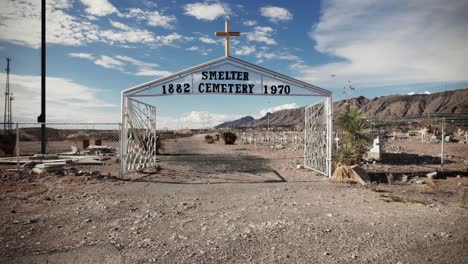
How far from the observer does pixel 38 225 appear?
19.4ft

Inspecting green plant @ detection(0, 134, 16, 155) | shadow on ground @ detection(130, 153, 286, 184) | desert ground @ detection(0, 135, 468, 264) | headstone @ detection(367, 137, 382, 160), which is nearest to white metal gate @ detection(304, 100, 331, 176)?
shadow on ground @ detection(130, 153, 286, 184)

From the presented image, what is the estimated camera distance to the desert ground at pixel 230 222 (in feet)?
14.9

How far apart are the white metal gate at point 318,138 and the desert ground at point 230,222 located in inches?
106

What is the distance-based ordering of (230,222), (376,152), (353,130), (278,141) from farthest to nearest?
1. (278,141)
2. (376,152)
3. (353,130)
4. (230,222)

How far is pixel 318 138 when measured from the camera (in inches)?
529

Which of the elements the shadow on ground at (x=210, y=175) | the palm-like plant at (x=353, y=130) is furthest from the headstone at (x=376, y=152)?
the shadow on ground at (x=210, y=175)

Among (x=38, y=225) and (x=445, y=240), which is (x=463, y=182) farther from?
(x=38, y=225)

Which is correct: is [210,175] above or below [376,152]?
below

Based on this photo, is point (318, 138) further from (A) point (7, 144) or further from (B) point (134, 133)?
(A) point (7, 144)

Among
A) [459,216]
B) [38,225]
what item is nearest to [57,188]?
[38,225]

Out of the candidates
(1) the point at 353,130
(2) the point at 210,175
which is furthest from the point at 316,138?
(2) the point at 210,175

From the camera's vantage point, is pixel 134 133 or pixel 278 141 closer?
pixel 134 133

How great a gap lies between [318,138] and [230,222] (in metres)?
8.43

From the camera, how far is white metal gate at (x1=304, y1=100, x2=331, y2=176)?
41.0 feet
